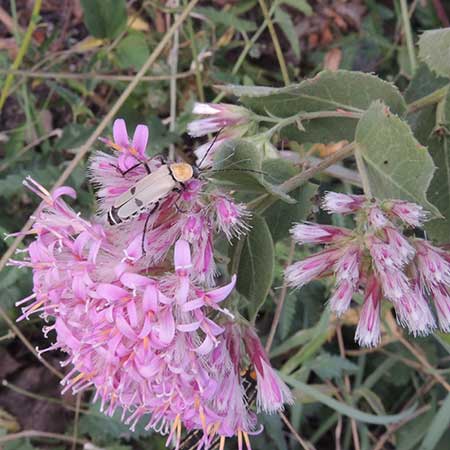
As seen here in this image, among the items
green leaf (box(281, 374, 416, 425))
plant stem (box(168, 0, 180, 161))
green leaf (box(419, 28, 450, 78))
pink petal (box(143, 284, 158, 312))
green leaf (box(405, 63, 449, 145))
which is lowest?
green leaf (box(281, 374, 416, 425))

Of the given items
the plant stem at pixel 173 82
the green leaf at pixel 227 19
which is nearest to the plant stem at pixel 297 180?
the plant stem at pixel 173 82

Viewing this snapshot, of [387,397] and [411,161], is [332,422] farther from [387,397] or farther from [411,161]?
[411,161]

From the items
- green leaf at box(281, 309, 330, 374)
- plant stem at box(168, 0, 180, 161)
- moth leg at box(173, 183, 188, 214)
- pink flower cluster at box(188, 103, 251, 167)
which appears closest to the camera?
moth leg at box(173, 183, 188, 214)

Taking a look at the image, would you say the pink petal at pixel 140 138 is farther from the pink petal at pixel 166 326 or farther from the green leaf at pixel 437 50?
the green leaf at pixel 437 50

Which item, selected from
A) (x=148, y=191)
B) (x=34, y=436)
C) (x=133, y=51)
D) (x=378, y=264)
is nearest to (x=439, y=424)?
(x=378, y=264)

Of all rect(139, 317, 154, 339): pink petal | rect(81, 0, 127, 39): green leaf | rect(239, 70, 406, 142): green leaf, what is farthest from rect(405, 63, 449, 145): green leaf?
rect(81, 0, 127, 39): green leaf

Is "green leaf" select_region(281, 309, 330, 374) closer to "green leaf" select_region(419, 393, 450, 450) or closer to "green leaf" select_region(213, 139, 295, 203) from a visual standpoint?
"green leaf" select_region(419, 393, 450, 450)

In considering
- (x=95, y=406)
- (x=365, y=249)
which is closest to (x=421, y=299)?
(x=365, y=249)
